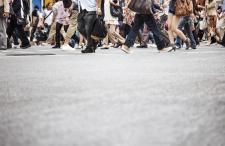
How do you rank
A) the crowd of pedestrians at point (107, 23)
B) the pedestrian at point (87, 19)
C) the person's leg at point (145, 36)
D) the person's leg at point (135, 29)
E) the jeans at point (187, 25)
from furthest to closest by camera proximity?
the person's leg at point (145, 36) → the jeans at point (187, 25) → the pedestrian at point (87, 19) → the crowd of pedestrians at point (107, 23) → the person's leg at point (135, 29)

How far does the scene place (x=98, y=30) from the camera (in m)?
12.8

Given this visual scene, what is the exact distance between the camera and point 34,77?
6207 millimetres

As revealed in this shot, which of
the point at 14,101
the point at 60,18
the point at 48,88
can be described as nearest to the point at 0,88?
the point at 48,88

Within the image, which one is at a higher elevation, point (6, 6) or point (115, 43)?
point (6, 6)

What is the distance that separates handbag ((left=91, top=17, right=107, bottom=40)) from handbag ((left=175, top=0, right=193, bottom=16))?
7.78 feet

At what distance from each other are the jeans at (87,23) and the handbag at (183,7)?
233 cm

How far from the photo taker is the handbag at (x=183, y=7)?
1433 centimetres

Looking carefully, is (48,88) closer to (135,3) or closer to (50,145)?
(50,145)

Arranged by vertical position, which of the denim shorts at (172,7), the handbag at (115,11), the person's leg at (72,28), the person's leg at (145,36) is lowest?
the person's leg at (145,36)

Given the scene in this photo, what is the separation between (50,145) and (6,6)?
12.1 metres

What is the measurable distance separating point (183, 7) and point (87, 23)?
2789 millimetres

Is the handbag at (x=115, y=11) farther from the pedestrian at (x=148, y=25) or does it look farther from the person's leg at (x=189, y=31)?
the pedestrian at (x=148, y=25)

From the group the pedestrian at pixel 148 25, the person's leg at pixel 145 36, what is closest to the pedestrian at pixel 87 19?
the pedestrian at pixel 148 25

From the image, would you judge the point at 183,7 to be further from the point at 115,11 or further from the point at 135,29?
the point at 135,29
